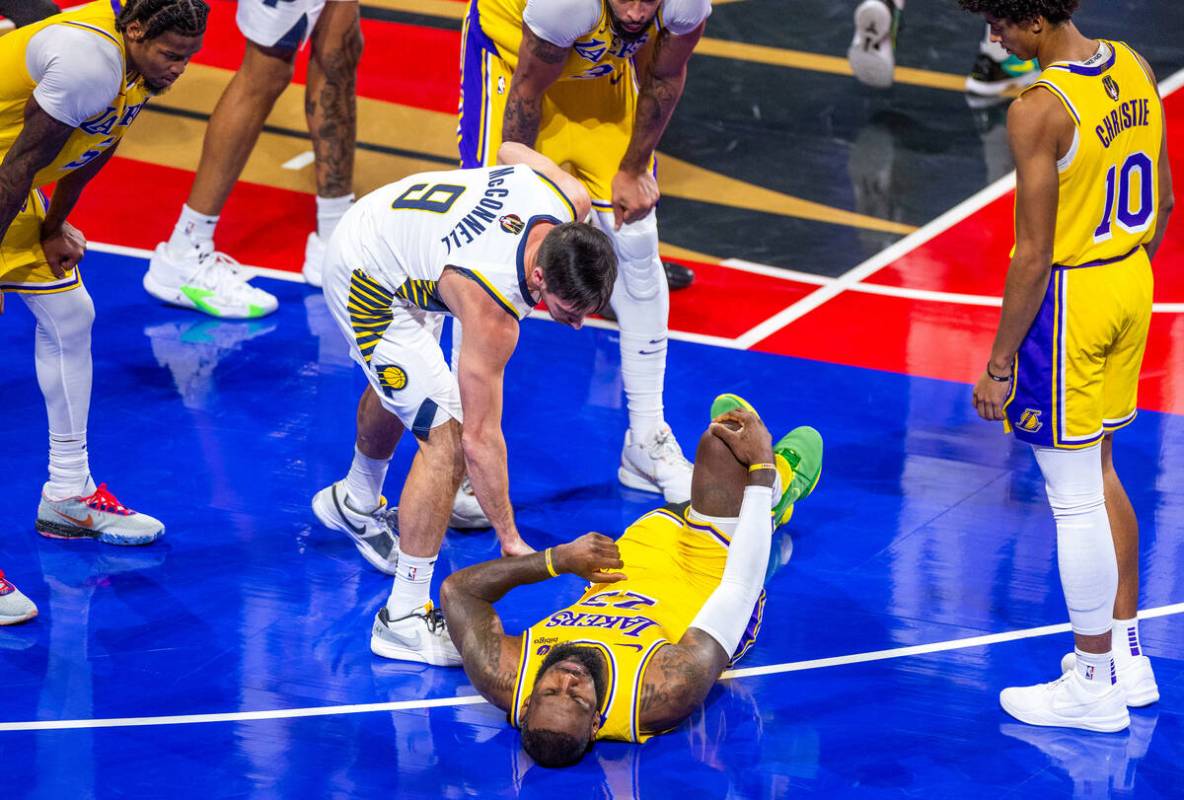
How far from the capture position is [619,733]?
4965mm

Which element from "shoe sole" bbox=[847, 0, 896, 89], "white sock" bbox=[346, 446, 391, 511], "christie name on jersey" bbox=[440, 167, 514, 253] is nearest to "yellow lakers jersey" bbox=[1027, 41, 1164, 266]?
"christie name on jersey" bbox=[440, 167, 514, 253]

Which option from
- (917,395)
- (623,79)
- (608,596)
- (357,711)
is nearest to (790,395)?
(917,395)

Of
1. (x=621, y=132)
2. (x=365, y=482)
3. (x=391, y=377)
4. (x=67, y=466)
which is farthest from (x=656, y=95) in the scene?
(x=67, y=466)

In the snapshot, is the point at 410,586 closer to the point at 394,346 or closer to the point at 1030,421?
the point at 394,346

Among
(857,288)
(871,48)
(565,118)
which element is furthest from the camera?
(871,48)

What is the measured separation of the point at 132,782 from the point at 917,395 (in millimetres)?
3941

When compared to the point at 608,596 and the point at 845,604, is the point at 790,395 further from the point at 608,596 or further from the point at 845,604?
the point at 608,596

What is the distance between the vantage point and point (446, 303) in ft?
16.9

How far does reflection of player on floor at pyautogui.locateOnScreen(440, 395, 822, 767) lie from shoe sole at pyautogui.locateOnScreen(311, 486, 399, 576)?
84 centimetres

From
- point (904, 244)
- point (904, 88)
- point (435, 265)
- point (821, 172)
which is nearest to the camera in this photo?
point (435, 265)

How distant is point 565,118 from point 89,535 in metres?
2.39

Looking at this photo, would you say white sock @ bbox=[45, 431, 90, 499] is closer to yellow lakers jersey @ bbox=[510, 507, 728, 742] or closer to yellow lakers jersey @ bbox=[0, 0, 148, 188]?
yellow lakers jersey @ bbox=[0, 0, 148, 188]

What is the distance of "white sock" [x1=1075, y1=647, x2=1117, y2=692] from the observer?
16.6 feet

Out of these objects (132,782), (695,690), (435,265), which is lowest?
(132,782)
